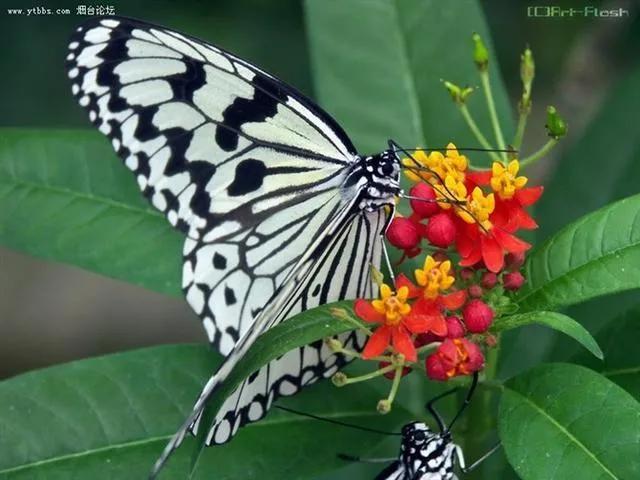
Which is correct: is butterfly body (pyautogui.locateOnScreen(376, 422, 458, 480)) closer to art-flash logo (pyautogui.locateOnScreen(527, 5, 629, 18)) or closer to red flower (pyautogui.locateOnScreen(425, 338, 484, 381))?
red flower (pyautogui.locateOnScreen(425, 338, 484, 381))

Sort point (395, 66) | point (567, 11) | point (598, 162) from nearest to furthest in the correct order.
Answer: point (395, 66)
point (598, 162)
point (567, 11)

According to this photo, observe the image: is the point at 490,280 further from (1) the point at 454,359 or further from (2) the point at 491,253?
(1) the point at 454,359

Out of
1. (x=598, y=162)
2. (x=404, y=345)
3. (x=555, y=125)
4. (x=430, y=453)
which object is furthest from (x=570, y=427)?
(x=598, y=162)

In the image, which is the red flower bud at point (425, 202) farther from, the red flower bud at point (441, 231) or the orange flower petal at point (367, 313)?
the orange flower petal at point (367, 313)

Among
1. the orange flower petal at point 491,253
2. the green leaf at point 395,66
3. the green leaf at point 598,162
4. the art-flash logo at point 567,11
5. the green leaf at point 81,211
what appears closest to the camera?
the orange flower petal at point 491,253

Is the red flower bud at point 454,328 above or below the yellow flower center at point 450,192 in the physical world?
below

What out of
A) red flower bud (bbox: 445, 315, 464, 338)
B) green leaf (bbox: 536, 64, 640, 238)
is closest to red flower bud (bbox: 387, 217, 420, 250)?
red flower bud (bbox: 445, 315, 464, 338)

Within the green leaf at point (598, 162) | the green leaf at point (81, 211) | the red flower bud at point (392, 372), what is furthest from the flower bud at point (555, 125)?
the green leaf at point (598, 162)
